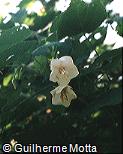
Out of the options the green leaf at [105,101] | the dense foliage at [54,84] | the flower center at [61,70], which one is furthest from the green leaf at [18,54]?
the green leaf at [105,101]

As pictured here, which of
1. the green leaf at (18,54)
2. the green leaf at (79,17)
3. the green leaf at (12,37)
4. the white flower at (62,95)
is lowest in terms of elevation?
the white flower at (62,95)

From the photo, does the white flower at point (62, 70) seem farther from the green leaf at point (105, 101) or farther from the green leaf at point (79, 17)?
the green leaf at point (105, 101)

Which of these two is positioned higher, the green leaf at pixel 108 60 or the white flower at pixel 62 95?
the green leaf at pixel 108 60

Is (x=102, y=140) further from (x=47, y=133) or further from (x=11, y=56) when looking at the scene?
(x=11, y=56)

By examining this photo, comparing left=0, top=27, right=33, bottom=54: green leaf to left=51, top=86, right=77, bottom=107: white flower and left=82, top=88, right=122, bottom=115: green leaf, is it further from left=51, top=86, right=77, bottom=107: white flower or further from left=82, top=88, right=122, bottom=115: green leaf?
left=82, top=88, right=122, bottom=115: green leaf

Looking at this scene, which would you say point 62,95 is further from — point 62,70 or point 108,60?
point 108,60

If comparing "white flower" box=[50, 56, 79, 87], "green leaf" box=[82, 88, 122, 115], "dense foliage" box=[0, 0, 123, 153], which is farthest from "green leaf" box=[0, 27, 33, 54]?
"green leaf" box=[82, 88, 122, 115]

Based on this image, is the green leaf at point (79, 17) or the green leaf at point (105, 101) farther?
the green leaf at point (105, 101)
